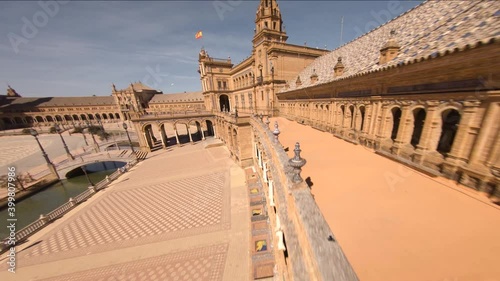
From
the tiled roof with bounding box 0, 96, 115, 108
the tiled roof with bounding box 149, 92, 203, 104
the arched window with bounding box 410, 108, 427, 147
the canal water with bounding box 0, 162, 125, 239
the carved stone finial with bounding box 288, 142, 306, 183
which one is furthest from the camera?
the tiled roof with bounding box 149, 92, 203, 104

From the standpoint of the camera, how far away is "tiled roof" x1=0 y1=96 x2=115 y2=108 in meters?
70.4

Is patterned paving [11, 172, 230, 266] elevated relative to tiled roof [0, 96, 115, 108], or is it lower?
lower

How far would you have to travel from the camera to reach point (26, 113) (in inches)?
2680

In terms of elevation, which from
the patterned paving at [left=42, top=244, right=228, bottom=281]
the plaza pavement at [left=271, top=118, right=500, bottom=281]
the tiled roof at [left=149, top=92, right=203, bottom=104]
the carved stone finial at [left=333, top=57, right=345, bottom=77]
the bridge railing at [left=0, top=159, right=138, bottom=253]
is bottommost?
the patterned paving at [left=42, top=244, right=228, bottom=281]

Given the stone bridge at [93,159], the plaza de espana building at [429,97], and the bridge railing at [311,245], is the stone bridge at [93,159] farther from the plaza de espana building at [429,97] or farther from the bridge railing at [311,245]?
the bridge railing at [311,245]

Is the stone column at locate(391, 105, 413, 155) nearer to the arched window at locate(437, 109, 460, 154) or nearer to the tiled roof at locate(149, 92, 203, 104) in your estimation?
the arched window at locate(437, 109, 460, 154)

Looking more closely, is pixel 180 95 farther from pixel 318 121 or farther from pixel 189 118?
pixel 318 121

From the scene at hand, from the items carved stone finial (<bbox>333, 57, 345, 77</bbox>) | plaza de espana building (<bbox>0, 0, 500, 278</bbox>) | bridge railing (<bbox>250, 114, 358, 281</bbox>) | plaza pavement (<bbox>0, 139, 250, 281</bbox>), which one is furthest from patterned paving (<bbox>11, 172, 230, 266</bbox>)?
carved stone finial (<bbox>333, 57, 345, 77</bbox>)

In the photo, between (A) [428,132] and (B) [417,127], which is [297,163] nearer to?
(A) [428,132]

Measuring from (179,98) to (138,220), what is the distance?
6961 centimetres

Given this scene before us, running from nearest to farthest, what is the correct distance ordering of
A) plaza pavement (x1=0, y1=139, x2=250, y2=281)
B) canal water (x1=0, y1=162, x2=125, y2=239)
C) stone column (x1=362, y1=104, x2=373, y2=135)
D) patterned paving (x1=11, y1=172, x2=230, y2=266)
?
stone column (x1=362, y1=104, x2=373, y2=135) < plaza pavement (x1=0, y1=139, x2=250, y2=281) < patterned paving (x1=11, y1=172, x2=230, y2=266) < canal water (x1=0, y1=162, x2=125, y2=239)

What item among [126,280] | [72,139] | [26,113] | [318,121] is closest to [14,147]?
[72,139]

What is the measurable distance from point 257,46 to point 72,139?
6047cm

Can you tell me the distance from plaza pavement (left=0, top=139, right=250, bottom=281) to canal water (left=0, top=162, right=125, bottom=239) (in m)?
7.25
